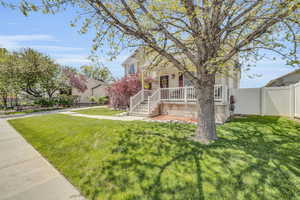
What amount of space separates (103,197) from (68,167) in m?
1.67

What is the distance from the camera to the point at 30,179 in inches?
121

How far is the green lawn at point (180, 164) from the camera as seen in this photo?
2447 mm

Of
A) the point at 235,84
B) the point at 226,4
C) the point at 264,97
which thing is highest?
the point at 226,4

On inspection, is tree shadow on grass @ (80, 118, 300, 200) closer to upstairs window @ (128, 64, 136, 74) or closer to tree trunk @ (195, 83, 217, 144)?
tree trunk @ (195, 83, 217, 144)

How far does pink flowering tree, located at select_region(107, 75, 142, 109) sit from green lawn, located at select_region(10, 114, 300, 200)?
7858 millimetres

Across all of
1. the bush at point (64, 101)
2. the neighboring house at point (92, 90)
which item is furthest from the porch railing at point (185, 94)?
the neighboring house at point (92, 90)

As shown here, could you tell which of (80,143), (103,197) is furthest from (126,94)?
(103,197)

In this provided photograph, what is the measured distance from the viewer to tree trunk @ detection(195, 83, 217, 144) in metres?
4.14

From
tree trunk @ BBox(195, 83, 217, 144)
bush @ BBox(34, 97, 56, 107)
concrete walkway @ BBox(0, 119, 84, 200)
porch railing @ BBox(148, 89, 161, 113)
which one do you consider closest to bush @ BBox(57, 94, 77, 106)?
bush @ BBox(34, 97, 56, 107)

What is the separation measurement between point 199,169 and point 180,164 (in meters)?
0.43

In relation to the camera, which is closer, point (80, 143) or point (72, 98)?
point (80, 143)

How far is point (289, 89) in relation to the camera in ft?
24.6

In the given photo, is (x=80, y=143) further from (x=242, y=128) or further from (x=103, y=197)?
(x=242, y=128)

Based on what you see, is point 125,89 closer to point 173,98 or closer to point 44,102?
point 173,98
